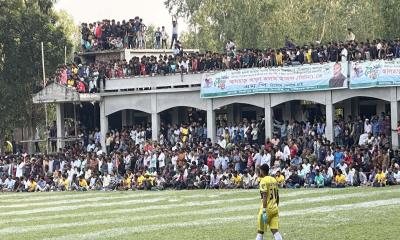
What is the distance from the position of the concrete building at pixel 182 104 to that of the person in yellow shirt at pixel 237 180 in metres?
4.31

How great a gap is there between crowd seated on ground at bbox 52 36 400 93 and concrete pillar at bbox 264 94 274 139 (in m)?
1.52

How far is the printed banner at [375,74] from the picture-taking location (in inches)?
1435

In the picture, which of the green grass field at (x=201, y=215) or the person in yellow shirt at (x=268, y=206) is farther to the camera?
the green grass field at (x=201, y=215)

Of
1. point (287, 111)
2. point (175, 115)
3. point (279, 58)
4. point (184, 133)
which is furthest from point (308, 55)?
point (175, 115)

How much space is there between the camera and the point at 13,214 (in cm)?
2880

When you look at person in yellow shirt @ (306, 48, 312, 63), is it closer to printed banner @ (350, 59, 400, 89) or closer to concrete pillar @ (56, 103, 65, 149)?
printed banner @ (350, 59, 400, 89)

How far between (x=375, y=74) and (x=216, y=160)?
21.1 ft

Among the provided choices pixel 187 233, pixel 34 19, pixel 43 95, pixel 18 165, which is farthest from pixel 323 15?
pixel 187 233

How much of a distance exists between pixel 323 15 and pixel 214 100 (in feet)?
69.3

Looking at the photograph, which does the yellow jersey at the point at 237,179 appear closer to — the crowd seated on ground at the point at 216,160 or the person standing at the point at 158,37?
the crowd seated on ground at the point at 216,160

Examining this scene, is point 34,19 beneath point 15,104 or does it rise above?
above

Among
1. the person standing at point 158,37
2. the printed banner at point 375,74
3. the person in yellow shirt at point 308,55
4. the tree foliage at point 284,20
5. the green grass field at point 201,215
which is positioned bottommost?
the green grass field at point 201,215

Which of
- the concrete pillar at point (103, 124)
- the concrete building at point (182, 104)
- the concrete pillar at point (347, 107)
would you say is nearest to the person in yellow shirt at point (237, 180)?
the concrete building at point (182, 104)

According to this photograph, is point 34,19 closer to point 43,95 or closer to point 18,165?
point 43,95
